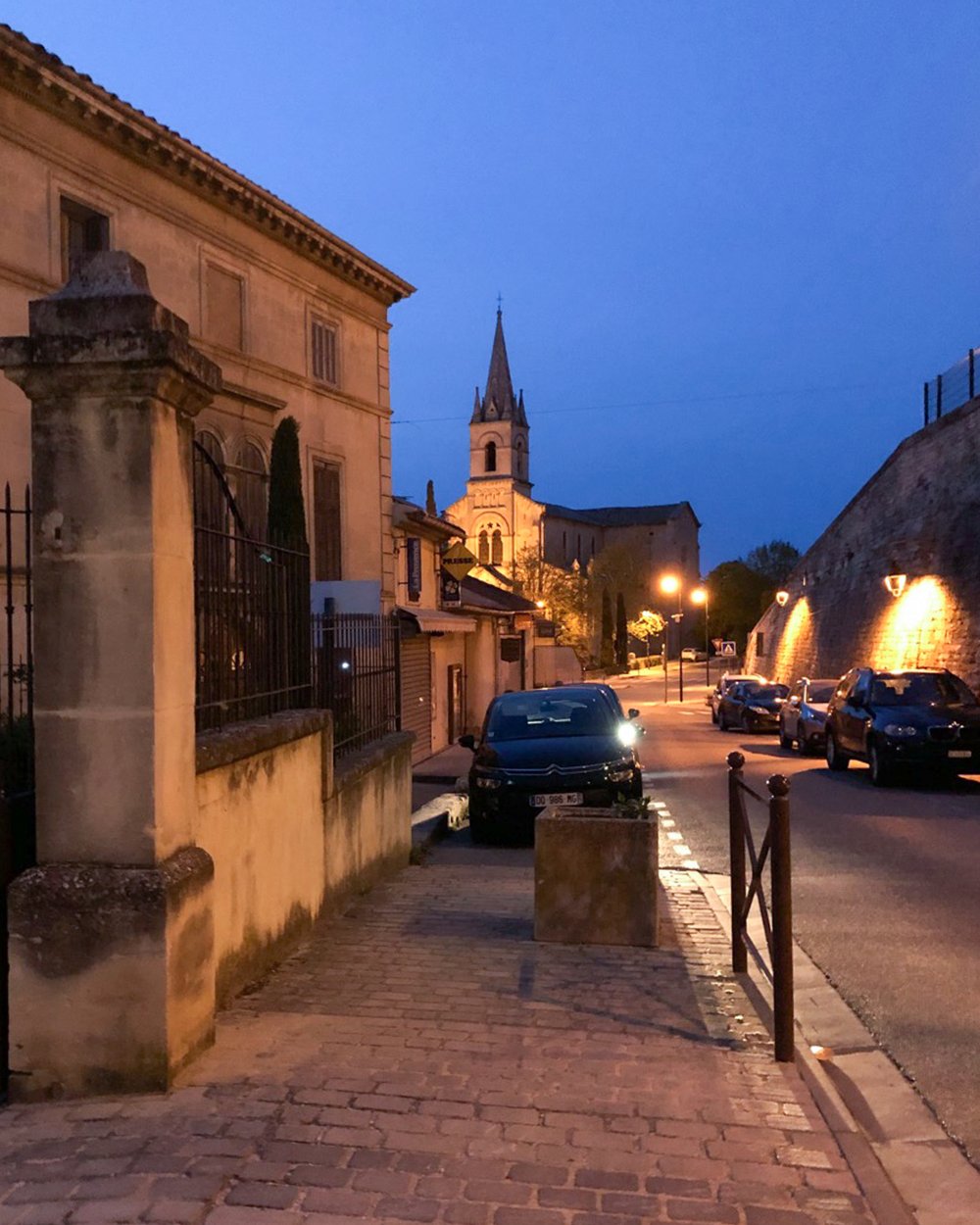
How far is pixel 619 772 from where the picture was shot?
38.1 feet

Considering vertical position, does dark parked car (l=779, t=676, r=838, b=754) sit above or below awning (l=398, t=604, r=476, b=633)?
below

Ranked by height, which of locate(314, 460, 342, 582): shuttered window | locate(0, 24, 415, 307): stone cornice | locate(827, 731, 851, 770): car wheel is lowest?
locate(827, 731, 851, 770): car wheel

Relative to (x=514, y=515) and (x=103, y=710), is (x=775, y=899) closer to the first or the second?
(x=103, y=710)

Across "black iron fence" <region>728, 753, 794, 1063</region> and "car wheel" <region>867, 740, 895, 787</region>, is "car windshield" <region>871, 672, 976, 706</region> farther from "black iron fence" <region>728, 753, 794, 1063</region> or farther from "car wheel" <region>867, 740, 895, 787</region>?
"black iron fence" <region>728, 753, 794, 1063</region>

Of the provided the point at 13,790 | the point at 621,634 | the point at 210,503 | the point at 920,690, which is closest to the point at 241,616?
the point at 210,503

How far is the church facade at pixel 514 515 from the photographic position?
98375 millimetres

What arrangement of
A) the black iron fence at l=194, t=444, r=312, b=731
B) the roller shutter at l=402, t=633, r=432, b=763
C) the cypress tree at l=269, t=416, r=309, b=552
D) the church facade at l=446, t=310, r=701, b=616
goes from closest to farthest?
the black iron fence at l=194, t=444, r=312, b=731
the cypress tree at l=269, t=416, r=309, b=552
the roller shutter at l=402, t=633, r=432, b=763
the church facade at l=446, t=310, r=701, b=616

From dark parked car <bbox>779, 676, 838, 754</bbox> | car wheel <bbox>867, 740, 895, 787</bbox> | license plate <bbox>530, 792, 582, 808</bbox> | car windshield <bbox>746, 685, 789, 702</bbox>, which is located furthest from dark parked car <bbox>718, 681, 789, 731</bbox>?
license plate <bbox>530, 792, 582, 808</bbox>

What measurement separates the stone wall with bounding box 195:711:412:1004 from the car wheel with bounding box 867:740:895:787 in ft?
33.3

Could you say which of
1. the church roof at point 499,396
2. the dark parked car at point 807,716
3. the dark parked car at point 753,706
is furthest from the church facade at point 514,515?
the dark parked car at point 807,716

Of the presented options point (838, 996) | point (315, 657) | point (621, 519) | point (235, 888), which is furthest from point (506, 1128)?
point (621, 519)

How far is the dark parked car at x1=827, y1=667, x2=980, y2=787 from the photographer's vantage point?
15.9 metres

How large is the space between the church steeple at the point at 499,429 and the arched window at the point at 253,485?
263ft

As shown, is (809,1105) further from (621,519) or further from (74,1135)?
(621,519)
